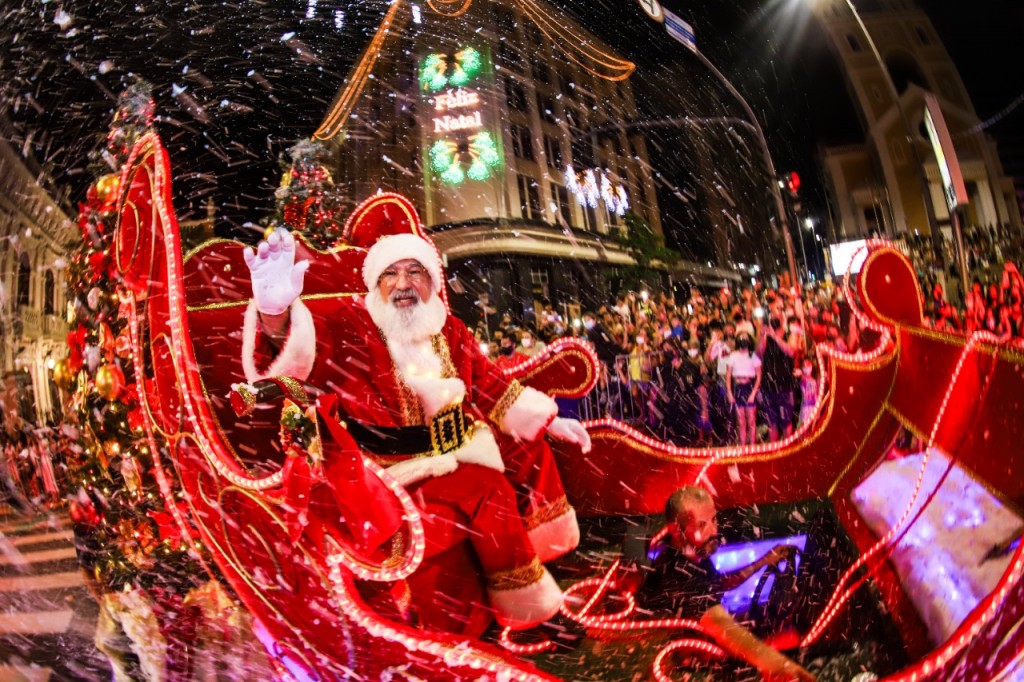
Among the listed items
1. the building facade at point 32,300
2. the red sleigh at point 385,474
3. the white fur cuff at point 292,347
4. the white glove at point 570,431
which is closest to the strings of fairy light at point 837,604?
the red sleigh at point 385,474

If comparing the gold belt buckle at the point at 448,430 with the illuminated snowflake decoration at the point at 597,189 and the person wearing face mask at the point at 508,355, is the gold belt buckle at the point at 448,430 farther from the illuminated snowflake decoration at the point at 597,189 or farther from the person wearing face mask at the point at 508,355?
the illuminated snowflake decoration at the point at 597,189

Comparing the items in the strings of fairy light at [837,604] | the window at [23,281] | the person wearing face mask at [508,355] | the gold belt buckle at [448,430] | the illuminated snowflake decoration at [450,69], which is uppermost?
the illuminated snowflake decoration at [450,69]

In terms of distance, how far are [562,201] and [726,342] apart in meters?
0.21

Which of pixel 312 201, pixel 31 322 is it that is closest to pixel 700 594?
pixel 312 201

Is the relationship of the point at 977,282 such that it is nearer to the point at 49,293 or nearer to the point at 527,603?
the point at 527,603

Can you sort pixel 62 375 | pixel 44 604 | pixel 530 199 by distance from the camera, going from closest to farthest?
pixel 530 199, pixel 62 375, pixel 44 604

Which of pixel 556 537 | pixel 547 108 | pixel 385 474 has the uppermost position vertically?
pixel 547 108

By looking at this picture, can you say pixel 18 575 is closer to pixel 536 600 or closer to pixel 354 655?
pixel 354 655

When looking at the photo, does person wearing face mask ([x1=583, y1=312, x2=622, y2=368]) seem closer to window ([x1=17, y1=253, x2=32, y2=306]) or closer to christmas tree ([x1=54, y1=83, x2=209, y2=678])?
christmas tree ([x1=54, y1=83, x2=209, y2=678])

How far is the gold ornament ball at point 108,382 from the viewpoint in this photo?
833 mm

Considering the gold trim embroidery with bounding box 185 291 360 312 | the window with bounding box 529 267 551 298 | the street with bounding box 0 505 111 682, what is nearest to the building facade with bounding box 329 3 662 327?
the window with bounding box 529 267 551 298

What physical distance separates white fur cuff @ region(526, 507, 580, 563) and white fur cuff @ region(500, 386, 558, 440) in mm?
92

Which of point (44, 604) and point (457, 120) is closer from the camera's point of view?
point (457, 120)

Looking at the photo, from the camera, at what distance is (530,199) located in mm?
718
